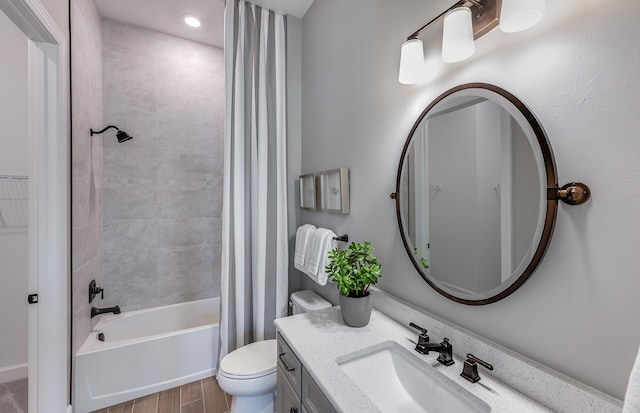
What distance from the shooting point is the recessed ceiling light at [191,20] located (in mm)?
2256

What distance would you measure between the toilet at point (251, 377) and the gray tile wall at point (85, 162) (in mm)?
Answer: 1050

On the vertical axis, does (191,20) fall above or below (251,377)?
above

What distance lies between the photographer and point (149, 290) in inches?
97.0

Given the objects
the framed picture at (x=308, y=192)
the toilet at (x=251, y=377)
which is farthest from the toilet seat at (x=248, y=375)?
the framed picture at (x=308, y=192)

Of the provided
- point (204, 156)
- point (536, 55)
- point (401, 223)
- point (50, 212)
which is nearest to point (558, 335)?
point (401, 223)

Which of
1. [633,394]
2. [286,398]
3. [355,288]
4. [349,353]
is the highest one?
[633,394]

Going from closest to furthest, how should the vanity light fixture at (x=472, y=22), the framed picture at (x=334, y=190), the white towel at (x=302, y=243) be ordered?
1. the vanity light fixture at (x=472, y=22)
2. the framed picture at (x=334, y=190)
3. the white towel at (x=302, y=243)

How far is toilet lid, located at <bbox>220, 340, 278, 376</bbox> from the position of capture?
151cm

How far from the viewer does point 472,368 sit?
83 centimetres

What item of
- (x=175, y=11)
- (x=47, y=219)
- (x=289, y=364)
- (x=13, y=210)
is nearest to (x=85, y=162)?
(x=47, y=219)

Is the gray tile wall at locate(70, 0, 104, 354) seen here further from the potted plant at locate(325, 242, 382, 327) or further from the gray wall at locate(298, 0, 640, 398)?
the gray wall at locate(298, 0, 640, 398)

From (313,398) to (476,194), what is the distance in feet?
3.03

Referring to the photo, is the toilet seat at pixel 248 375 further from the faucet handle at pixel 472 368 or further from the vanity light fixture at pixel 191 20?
the vanity light fixture at pixel 191 20

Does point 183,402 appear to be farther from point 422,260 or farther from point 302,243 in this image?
point 422,260
